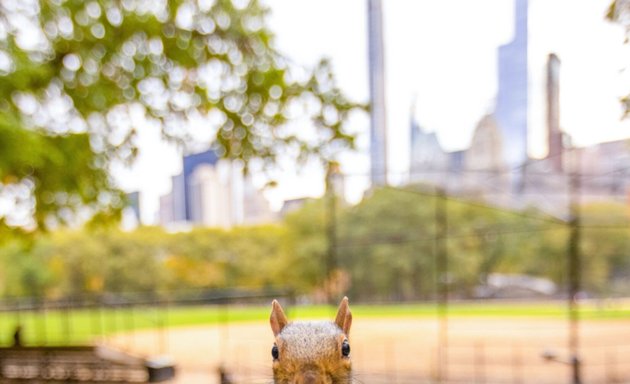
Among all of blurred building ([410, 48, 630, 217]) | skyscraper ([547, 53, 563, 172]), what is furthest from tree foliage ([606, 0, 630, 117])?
blurred building ([410, 48, 630, 217])

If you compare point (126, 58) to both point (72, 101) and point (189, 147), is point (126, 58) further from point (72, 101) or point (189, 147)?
point (189, 147)

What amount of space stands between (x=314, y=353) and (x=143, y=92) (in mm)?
4537

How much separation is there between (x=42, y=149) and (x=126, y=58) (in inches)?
64.8

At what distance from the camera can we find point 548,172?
385 inches

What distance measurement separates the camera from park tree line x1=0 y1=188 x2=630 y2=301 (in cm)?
1808

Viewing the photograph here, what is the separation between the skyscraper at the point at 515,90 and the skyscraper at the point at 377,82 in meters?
2.28

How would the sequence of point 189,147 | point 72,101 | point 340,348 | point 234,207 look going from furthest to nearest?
point 234,207 < point 189,147 < point 72,101 < point 340,348

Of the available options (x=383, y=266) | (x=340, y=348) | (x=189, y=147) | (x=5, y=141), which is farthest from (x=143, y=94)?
(x=383, y=266)

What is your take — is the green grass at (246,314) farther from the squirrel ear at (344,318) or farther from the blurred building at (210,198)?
the squirrel ear at (344,318)

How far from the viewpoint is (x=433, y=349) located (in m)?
14.1

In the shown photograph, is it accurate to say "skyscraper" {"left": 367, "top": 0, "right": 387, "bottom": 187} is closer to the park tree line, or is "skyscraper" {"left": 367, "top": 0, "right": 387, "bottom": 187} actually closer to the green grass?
the park tree line

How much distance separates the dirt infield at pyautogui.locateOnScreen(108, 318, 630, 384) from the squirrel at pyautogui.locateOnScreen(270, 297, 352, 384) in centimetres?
361

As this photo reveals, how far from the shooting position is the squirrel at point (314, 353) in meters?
1.41

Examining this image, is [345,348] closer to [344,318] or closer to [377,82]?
[344,318]
